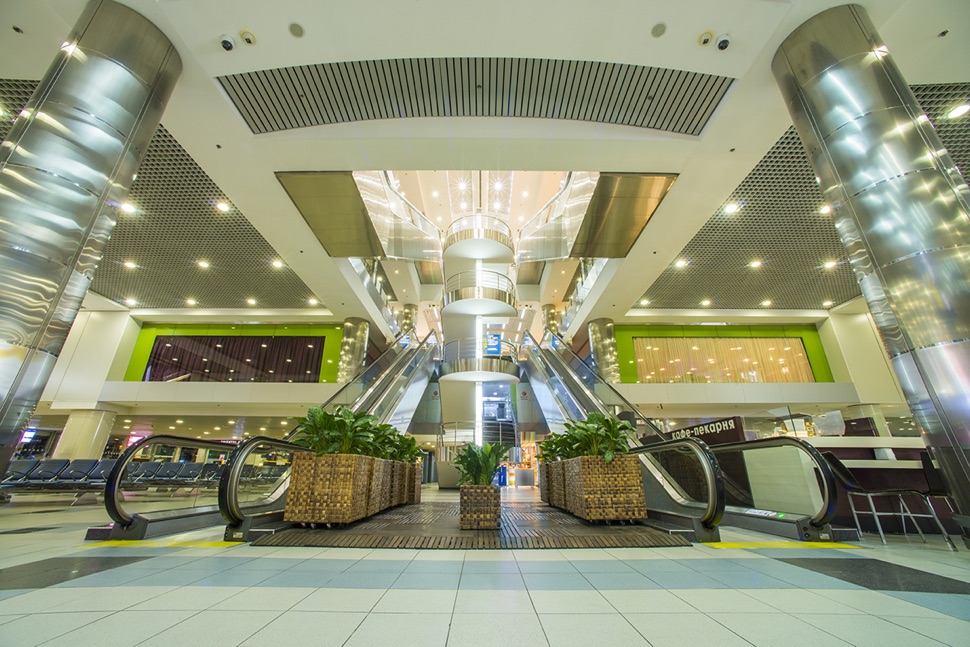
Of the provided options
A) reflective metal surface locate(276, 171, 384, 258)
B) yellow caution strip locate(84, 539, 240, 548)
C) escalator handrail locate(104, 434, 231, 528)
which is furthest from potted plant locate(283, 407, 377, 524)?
reflective metal surface locate(276, 171, 384, 258)

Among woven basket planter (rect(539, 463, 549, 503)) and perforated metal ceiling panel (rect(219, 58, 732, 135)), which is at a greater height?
perforated metal ceiling panel (rect(219, 58, 732, 135))

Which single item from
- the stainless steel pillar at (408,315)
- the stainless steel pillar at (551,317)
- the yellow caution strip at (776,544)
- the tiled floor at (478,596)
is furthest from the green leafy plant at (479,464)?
the stainless steel pillar at (408,315)

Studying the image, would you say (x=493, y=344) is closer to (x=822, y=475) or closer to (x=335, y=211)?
(x=335, y=211)

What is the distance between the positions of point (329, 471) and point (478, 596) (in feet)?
9.31

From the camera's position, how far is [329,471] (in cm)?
455

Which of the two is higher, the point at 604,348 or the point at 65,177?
the point at 604,348

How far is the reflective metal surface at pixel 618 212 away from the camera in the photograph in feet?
27.2

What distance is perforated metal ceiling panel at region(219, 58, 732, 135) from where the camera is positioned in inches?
234

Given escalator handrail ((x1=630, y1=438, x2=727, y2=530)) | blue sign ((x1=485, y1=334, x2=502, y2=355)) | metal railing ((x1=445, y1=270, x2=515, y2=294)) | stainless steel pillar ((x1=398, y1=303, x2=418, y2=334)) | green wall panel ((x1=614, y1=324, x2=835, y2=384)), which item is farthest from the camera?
stainless steel pillar ((x1=398, y1=303, x2=418, y2=334))

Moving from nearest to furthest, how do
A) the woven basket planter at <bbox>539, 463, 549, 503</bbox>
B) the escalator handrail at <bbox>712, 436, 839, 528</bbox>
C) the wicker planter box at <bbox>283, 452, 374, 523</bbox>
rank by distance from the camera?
the escalator handrail at <bbox>712, 436, 839, 528</bbox> < the wicker planter box at <bbox>283, 452, 374, 523</bbox> < the woven basket planter at <bbox>539, 463, 549, 503</bbox>

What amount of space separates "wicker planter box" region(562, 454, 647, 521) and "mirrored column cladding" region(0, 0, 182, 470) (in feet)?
19.2

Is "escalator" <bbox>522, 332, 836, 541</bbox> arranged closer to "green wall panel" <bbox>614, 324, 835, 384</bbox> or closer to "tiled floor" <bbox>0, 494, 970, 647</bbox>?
"tiled floor" <bbox>0, 494, 970, 647</bbox>

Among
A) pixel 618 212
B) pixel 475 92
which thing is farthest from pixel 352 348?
pixel 475 92

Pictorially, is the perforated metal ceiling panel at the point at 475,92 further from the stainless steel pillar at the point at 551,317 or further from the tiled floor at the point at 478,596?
the stainless steel pillar at the point at 551,317
